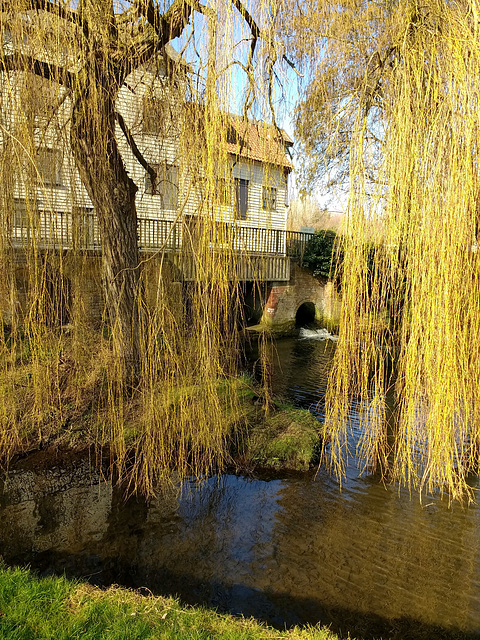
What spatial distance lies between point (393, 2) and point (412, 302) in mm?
1933

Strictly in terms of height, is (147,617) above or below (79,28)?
below

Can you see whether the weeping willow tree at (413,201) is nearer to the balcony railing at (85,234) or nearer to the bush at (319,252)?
the balcony railing at (85,234)

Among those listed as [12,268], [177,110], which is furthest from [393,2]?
[12,268]

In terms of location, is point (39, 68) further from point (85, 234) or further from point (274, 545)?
point (274, 545)

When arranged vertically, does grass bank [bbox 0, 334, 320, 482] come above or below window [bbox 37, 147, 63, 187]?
below

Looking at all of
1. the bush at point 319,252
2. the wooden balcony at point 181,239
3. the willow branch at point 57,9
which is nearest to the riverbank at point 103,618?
the wooden balcony at point 181,239

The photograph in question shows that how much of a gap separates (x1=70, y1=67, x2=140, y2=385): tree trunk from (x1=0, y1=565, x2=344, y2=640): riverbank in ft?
5.76

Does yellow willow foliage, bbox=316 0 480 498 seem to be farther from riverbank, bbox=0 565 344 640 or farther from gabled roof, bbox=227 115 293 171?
riverbank, bbox=0 565 344 640

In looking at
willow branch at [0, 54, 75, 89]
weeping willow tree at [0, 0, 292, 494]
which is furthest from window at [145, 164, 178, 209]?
willow branch at [0, 54, 75, 89]

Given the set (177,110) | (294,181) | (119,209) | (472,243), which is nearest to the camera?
(472,243)

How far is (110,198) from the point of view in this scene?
200 inches

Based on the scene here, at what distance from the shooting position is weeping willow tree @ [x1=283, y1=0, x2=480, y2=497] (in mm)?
2645

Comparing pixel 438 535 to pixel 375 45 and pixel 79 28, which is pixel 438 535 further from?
pixel 79 28

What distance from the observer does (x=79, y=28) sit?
3.50 m
